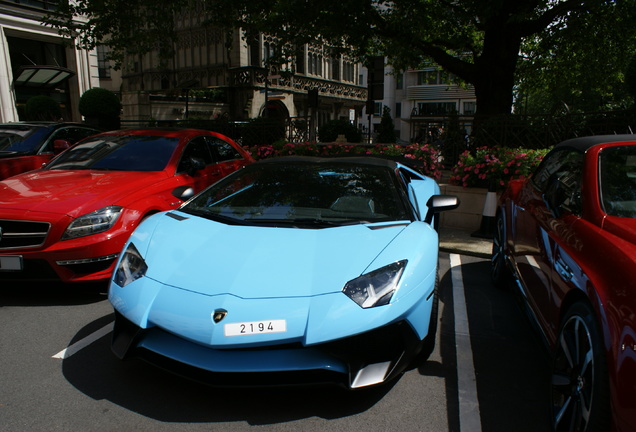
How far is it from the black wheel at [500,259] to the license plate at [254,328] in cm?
285

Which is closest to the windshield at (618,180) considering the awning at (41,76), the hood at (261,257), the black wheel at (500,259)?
the hood at (261,257)

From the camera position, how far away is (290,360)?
92.9 inches

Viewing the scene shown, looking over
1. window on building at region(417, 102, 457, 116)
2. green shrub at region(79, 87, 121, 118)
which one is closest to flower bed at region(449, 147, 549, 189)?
green shrub at region(79, 87, 121, 118)

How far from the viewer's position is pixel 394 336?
252 centimetres

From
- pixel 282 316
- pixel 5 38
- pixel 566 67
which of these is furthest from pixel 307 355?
pixel 5 38

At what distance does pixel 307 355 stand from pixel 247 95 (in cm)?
3350

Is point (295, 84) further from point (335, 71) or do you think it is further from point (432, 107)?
point (432, 107)

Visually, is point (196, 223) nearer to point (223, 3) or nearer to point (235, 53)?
point (223, 3)

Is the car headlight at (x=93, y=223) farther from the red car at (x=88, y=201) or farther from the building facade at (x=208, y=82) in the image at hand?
the building facade at (x=208, y=82)

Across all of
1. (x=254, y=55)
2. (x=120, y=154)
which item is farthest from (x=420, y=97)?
(x=120, y=154)

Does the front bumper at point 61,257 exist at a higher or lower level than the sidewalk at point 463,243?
higher

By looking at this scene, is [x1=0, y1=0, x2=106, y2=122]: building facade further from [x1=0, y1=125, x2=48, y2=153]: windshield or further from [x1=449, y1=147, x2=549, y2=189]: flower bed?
[x1=449, y1=147, x2=549, y2=189]: flower bed

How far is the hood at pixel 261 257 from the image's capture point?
2561 mm

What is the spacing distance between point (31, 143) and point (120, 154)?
294 cm
